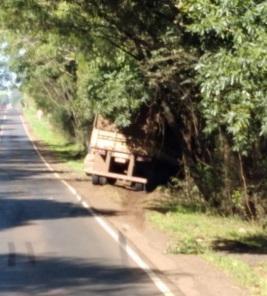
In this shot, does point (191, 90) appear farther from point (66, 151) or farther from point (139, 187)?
point (66, 151)

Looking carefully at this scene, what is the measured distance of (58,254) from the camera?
13.8 metres

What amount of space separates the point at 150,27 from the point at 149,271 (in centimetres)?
640

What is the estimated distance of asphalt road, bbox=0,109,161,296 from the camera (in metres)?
11.0

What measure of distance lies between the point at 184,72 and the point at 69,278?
6.80m

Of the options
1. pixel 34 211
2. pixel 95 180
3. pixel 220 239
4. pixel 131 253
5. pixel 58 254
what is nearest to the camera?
pixel 58 254

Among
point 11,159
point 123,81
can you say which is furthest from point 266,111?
point 11,159

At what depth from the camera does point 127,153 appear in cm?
2728

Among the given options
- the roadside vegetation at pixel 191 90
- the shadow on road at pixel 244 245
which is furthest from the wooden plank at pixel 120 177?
the shadow on road at pixel 244 245

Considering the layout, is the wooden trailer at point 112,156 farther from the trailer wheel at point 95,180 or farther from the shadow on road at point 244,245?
the shadow on road at point 244,245

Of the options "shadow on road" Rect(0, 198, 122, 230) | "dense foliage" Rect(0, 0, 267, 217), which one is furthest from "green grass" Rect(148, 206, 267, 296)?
"shadow on road" Rect(0, 198, 122, 230)

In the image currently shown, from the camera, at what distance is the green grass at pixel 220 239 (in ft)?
40.0

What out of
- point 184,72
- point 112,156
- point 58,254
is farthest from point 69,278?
point 112,156

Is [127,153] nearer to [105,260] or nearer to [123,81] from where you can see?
[123,81]

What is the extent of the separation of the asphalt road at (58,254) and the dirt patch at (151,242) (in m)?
0.44
